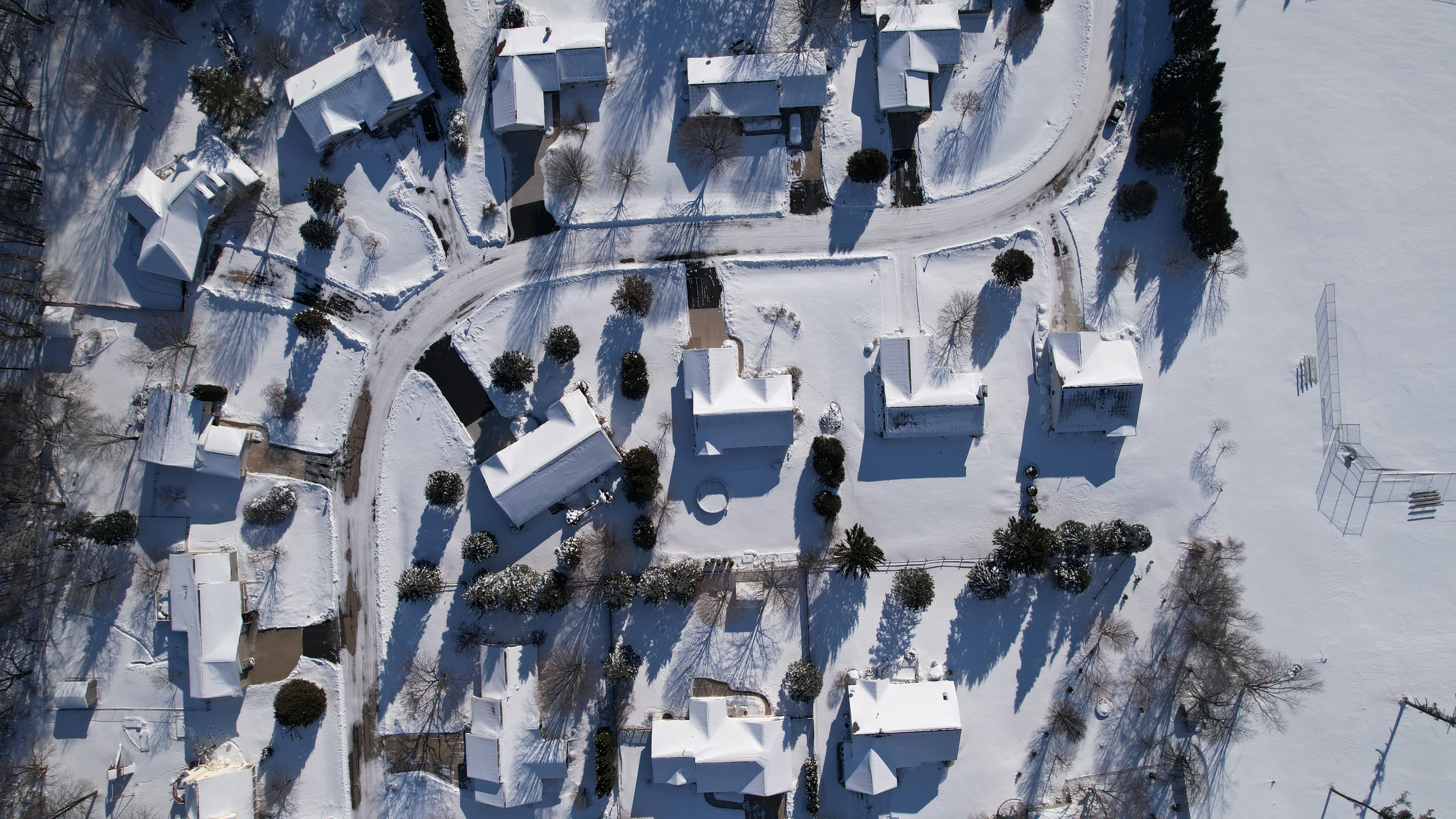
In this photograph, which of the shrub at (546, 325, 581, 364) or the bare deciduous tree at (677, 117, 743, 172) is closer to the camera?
the shrub at (546, 325, 581, 364)

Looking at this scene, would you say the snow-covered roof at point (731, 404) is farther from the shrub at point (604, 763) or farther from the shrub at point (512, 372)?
the shrub at point (604, 763)

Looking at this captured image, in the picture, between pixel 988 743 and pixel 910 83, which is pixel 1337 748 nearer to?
pixel 988 743

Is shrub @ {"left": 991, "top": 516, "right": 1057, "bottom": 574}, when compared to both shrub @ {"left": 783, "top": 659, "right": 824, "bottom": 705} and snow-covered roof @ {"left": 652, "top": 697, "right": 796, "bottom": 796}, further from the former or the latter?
snow-covered roof @ {"left": 652, "top": 697, "right": 796, "bottom": 796}

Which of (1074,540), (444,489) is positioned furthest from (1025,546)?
(444,489)

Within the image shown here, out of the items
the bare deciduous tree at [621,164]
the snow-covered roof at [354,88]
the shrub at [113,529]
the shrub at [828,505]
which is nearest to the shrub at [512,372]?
the bare deciduous tree at [621,164]

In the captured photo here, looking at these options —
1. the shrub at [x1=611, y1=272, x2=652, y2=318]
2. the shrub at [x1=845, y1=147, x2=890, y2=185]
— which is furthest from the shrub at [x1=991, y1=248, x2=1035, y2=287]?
the shrub at [x1=611, y1=272, x2=652, y2=318]

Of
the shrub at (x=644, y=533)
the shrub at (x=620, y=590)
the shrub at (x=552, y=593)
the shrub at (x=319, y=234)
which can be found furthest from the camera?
the shrub at (x=319, y=234)
